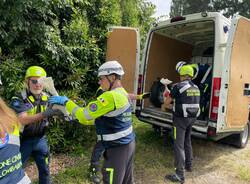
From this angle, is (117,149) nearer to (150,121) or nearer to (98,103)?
(98,103)

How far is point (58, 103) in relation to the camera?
282 cm

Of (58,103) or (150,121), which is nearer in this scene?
(58,103)

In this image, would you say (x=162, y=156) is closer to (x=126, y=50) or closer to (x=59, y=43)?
(x=126, y=50)

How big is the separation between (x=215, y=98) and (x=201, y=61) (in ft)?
8.29

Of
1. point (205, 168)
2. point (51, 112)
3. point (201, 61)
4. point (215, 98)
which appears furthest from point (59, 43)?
point (201, 61)

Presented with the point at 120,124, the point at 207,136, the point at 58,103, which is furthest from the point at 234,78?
the point at 58,103

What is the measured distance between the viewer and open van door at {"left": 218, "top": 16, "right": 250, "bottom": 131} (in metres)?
4.34

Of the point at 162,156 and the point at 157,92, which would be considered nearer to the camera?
the point at 162,156

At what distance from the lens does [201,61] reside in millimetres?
6816

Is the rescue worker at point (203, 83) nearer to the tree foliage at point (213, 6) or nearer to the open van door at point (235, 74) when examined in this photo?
the open van door at point (235, 74)

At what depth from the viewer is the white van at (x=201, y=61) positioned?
174 inches

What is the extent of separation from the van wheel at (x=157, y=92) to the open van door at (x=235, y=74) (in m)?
1.61

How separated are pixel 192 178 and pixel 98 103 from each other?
2.51 m

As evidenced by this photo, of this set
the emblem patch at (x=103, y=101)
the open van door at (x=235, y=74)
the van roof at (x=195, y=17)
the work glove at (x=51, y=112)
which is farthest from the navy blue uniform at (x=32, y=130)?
the van roof at (x=195, y=17)
